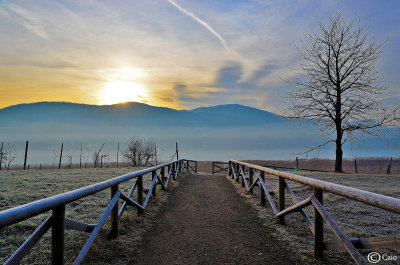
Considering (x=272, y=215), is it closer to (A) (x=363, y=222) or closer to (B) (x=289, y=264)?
(A) (x=363, y=222)

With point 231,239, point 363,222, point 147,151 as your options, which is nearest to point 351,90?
point 363,222

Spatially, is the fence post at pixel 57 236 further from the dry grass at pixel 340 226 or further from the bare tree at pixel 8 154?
the bare tree at pixel 8 154

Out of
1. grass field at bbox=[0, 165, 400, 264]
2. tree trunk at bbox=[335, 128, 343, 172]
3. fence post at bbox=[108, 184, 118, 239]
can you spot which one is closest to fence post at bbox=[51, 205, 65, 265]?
grass field at bbox=[0, 165, 400, 264]

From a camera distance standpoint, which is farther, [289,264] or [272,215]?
[272,215]

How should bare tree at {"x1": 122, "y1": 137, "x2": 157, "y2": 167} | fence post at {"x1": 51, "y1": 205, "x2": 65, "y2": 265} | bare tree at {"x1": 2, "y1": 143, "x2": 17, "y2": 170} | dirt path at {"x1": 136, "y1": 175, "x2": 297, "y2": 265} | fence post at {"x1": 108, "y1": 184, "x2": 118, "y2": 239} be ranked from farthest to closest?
bare tree at {"x1": 122, "y1": 137, "x2": 157, "y2": 167}
bare tree at {"x1": 2, "y1": 143, "x2": 17, "y2": 170}
fence post at {"x1": 108, "y1": 184, "x2": 118, "y2": 239}
dirt path at {"x1": 136, "y1": 175, "x2": 297, "y2": 265}
fence post at {"x1": 51, "y1": 205, "x2": 65, "y2": 265}

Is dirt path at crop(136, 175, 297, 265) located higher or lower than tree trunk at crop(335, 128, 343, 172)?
lower

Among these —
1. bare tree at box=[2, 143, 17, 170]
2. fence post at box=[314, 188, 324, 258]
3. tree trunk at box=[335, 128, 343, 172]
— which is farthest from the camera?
bare tree at box=[2, 143, 17, 170]

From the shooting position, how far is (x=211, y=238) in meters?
4.66

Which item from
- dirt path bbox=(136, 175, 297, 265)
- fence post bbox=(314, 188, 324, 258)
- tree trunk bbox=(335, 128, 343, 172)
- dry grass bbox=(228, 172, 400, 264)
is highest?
tree trunk bbox=(335, 128, 343, 172)

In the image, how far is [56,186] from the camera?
1124 centimetres

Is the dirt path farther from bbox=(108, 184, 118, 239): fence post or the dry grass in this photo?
bbox=(108, 184, 118, 239): fence post

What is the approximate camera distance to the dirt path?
380cm

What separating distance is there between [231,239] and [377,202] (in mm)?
2811

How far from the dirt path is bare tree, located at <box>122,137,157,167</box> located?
35918 millimetres
